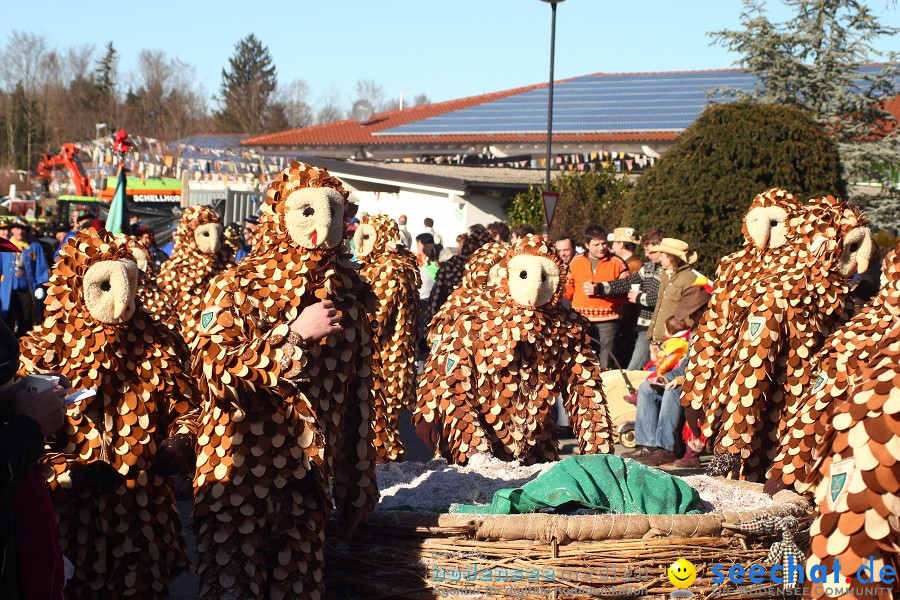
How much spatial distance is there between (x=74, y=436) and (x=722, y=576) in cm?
268

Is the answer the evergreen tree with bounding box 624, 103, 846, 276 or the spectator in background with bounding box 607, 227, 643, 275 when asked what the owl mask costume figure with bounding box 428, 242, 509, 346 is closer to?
the spectator in background with bounding box 607, 227, 643, 275

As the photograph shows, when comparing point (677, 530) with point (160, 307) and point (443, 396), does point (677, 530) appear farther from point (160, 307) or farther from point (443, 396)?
point (160, 307)

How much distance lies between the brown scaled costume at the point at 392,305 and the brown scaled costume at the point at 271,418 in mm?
3552

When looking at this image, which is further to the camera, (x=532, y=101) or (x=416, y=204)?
(x=532, y=101)

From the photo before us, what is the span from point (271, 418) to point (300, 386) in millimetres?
280

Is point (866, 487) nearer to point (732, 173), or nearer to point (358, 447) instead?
point (358, 447)

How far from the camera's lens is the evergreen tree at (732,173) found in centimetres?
1361

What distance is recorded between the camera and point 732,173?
542 inches

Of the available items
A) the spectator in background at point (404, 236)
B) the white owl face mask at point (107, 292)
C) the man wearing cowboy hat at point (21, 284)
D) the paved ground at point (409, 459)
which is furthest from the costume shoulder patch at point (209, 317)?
the man wearing cowboy hat at point (21, 284)

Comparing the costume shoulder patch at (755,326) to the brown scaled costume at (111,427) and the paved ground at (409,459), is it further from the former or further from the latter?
the brown scaled costume at (111,427)

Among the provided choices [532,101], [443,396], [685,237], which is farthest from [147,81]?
[443,396]

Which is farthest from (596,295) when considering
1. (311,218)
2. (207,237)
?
(311,218)

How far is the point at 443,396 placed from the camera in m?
5.84

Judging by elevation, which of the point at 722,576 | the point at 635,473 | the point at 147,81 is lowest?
the point at 722,576
